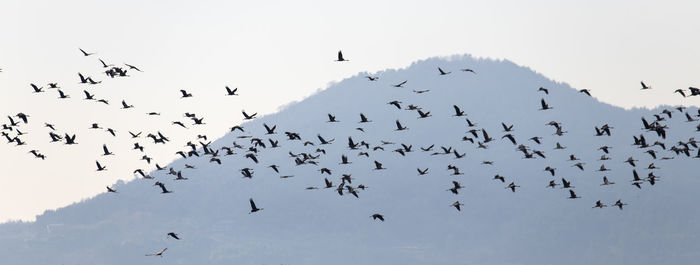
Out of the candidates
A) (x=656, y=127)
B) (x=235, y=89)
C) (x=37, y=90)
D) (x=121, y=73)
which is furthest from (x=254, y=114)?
(x=656, y=127)

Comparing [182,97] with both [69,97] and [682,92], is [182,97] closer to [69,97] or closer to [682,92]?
[69,97]

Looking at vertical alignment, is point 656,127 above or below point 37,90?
below

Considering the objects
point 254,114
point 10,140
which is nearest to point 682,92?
point 254,114

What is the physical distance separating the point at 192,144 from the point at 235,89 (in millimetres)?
13959

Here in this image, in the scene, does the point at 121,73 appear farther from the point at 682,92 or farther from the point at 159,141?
the point at 682,92

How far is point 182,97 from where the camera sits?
3132 inches

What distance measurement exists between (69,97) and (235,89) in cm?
1154

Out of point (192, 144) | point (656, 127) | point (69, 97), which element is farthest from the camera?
point (192, 144)

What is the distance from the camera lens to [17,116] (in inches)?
3123

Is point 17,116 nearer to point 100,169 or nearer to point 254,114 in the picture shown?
point 100,169

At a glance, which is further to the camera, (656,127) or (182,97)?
(182,97)

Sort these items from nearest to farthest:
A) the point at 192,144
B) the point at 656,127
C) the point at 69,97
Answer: the point at 656,127 → the point at 69,97 → the point at 192,144

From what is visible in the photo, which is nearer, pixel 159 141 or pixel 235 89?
pixel 235 89

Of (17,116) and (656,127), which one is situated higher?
(17,116)
